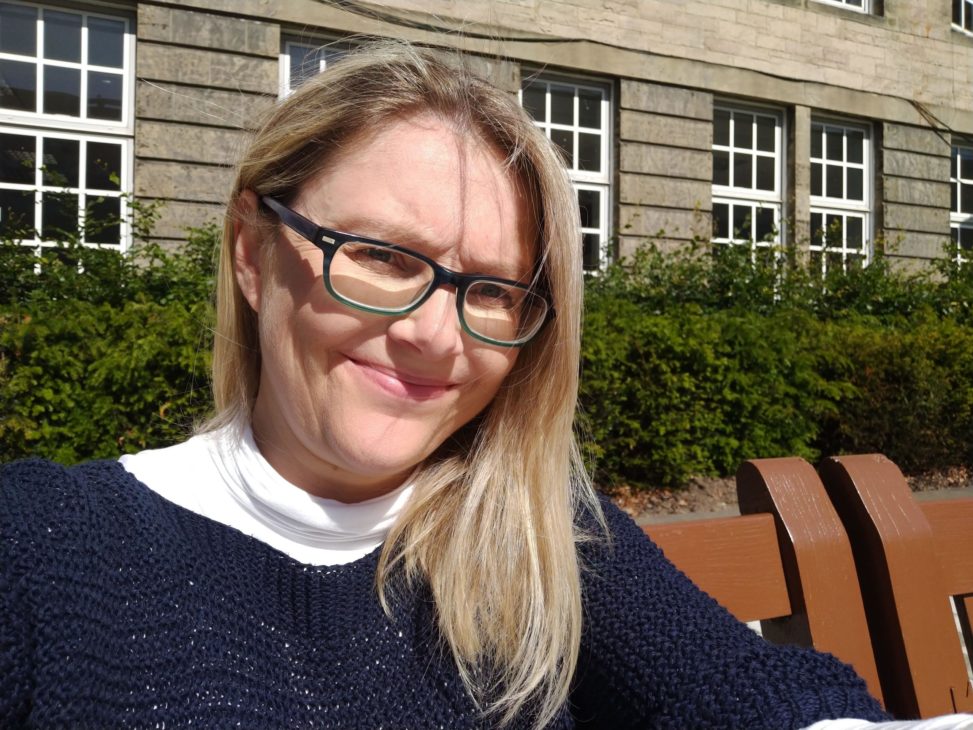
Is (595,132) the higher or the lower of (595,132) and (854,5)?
the lower

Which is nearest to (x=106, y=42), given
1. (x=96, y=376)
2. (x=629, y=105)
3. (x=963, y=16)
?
(x=96, y=376)

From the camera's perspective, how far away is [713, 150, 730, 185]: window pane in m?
12.0

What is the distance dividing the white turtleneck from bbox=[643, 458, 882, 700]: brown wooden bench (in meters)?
0.59

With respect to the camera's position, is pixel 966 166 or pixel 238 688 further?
pixel 966 166

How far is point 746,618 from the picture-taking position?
166cm

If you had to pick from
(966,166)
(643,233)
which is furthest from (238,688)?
(966,166)

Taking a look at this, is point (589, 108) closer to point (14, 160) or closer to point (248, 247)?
point (14, 160)

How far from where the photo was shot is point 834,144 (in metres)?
13.0

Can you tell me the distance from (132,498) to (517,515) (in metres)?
0.62

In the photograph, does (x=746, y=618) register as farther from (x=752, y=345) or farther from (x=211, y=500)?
(x=752, y=345)

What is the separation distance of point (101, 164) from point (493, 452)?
8664mm

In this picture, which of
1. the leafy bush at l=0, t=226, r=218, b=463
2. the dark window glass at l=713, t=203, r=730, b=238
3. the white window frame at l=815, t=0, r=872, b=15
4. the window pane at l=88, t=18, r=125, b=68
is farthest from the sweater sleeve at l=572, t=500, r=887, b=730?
the white window frame at l=815, t=0, r=872, b=15

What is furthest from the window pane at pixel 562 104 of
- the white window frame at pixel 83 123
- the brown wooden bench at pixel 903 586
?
the brown wooden bench at pixel 903 586

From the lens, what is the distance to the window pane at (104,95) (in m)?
8.98
